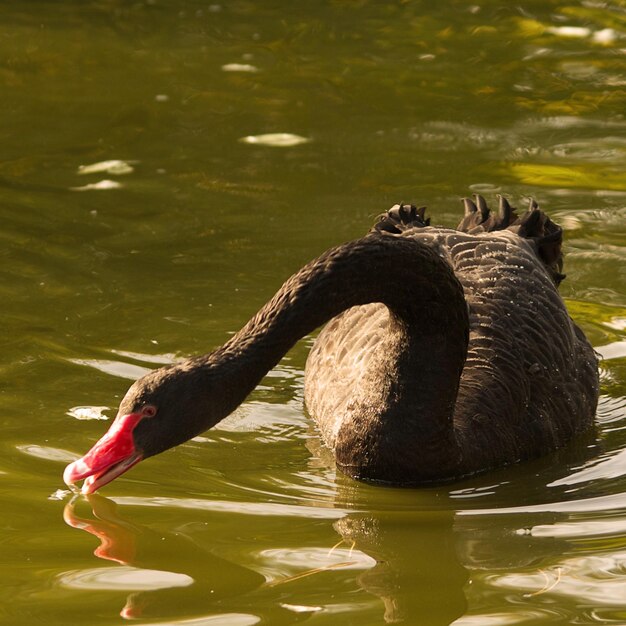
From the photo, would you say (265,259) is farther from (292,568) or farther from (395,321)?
(292,568)

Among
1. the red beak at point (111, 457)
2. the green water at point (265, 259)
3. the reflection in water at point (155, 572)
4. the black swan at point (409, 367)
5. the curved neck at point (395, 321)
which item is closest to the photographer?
the reflection in water at point (155, 572)

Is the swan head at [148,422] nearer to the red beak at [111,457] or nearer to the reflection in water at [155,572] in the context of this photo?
the red beak at [111,457]

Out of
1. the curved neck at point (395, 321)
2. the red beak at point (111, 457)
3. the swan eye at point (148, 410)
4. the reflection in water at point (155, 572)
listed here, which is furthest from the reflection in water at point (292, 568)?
the curved neck at point (395, 321)

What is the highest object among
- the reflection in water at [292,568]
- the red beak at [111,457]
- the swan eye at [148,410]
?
the swan eye at [148,410]

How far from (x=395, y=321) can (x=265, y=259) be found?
2.88m

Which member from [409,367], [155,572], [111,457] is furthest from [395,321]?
[155,572]

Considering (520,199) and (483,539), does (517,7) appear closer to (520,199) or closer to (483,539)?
(520,199)

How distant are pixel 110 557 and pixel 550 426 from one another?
267 centimetres

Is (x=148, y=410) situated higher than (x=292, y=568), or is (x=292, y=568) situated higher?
(x=148, y=410)

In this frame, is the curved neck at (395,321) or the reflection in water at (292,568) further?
the curved neck at (395,321)

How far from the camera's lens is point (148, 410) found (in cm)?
612

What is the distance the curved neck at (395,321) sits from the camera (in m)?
6.43

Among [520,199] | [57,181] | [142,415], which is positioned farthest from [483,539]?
[57,181]

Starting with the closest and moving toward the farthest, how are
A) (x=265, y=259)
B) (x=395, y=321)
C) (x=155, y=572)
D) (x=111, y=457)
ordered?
(x=155, y=572) → (x=111, y=457) → (x=395, y=321) → (x=265, y=259)
